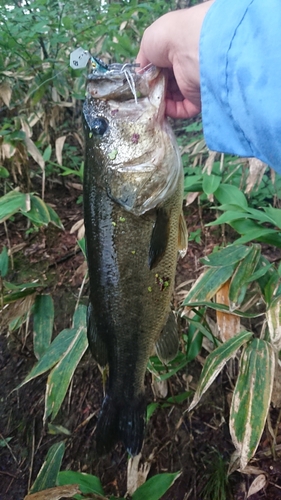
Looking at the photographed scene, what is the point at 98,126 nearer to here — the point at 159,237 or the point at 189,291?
the point at 159,237

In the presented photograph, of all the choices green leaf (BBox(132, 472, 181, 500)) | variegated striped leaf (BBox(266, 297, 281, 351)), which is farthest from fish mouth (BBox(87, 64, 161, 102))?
green leaf (BBox(132, 472, 181, 500))

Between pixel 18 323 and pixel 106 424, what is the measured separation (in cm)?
80

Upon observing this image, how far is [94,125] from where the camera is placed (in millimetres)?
1333

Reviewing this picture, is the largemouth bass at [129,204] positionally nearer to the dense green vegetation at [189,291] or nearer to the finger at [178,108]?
the finger at [178,108]

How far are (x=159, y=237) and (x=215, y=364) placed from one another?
1.68ft

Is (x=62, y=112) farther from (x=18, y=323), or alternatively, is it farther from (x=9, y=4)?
(x=18, y=323)

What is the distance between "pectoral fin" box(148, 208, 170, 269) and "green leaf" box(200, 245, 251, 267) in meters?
0.35

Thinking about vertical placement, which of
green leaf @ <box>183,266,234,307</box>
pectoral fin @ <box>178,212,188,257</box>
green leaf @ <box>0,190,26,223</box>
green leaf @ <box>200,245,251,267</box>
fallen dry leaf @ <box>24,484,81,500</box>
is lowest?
fallen dry leaf @ <box>24,484,81,500</box>

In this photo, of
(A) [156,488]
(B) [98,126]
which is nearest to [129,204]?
(B) [98,126]

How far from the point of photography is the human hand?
1.10m

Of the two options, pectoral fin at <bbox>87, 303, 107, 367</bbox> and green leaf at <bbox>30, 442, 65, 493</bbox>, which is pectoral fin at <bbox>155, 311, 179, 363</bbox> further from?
green leaf at <bbox>30, 442, 65, 493</bbox>

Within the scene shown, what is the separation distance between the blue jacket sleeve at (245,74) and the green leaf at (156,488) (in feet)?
3.89

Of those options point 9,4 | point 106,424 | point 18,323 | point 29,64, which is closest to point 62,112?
point 29,64

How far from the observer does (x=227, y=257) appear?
65.4 inches
